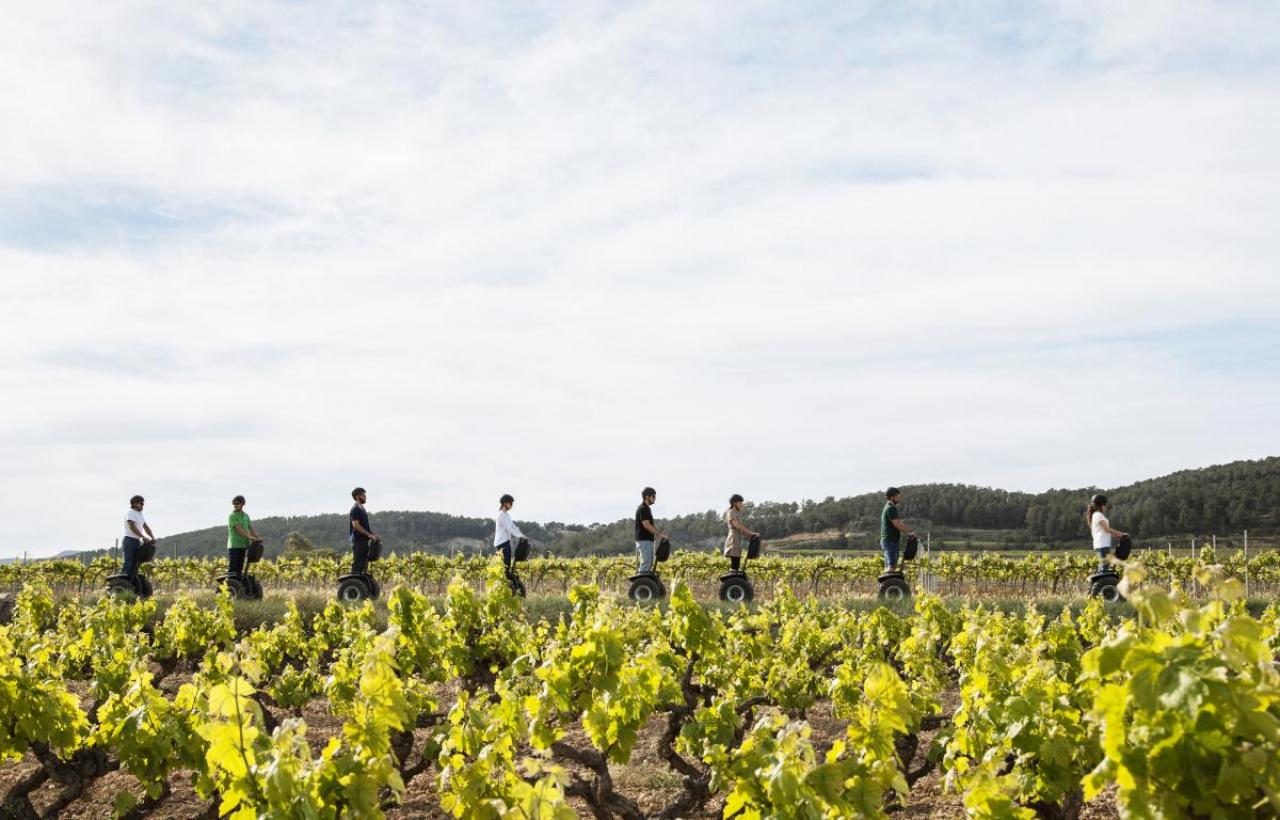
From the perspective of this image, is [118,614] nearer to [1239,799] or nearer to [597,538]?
[1239,799]

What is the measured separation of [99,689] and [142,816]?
1344 millimetres

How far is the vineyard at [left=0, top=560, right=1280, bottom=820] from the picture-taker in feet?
9.52

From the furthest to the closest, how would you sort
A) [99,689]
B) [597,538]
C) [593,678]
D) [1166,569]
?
[597,538] → [1166,569] → [99,689] → [593,678]

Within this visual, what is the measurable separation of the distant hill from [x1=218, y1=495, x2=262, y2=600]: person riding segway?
31.9 metres

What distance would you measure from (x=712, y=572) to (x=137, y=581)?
13965 millimetres

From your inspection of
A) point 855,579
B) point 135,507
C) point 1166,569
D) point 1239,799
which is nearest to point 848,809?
point 1239,799

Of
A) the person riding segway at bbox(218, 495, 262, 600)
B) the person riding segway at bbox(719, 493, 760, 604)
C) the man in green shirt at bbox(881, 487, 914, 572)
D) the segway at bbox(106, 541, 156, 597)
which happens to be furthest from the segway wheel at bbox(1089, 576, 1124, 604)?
the segway at bbox(106, 541, 156, 597)

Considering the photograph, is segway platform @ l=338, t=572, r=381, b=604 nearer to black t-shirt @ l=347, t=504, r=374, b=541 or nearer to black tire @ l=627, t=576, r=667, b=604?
black t-shirt @ l=347, t=504, r=374, b=541

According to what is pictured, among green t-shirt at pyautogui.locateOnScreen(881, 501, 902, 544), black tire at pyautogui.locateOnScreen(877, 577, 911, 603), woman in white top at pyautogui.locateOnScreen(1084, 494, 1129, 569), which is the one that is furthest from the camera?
black tire at pyautogui.locateOnScreen(877, 577, 911, 603)

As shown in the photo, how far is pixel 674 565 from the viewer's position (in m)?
24.8

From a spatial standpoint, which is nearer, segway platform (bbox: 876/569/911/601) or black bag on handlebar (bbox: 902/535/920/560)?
black bag on handlebar (bbox: 902/535/920/560)

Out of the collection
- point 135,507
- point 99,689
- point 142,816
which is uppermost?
point 135,507

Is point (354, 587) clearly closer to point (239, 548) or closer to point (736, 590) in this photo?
point (239, 548)

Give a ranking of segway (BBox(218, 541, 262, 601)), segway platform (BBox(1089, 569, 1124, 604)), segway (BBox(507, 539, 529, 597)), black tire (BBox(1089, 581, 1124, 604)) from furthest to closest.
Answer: segway (BBox(218, 541, 262, 601)), segway platform (BBox(1089, 569, 1124, 604)), black tire (BBox(1089, 581, 1124, 604)), segway (BBox(507, 539, 529, 597))
